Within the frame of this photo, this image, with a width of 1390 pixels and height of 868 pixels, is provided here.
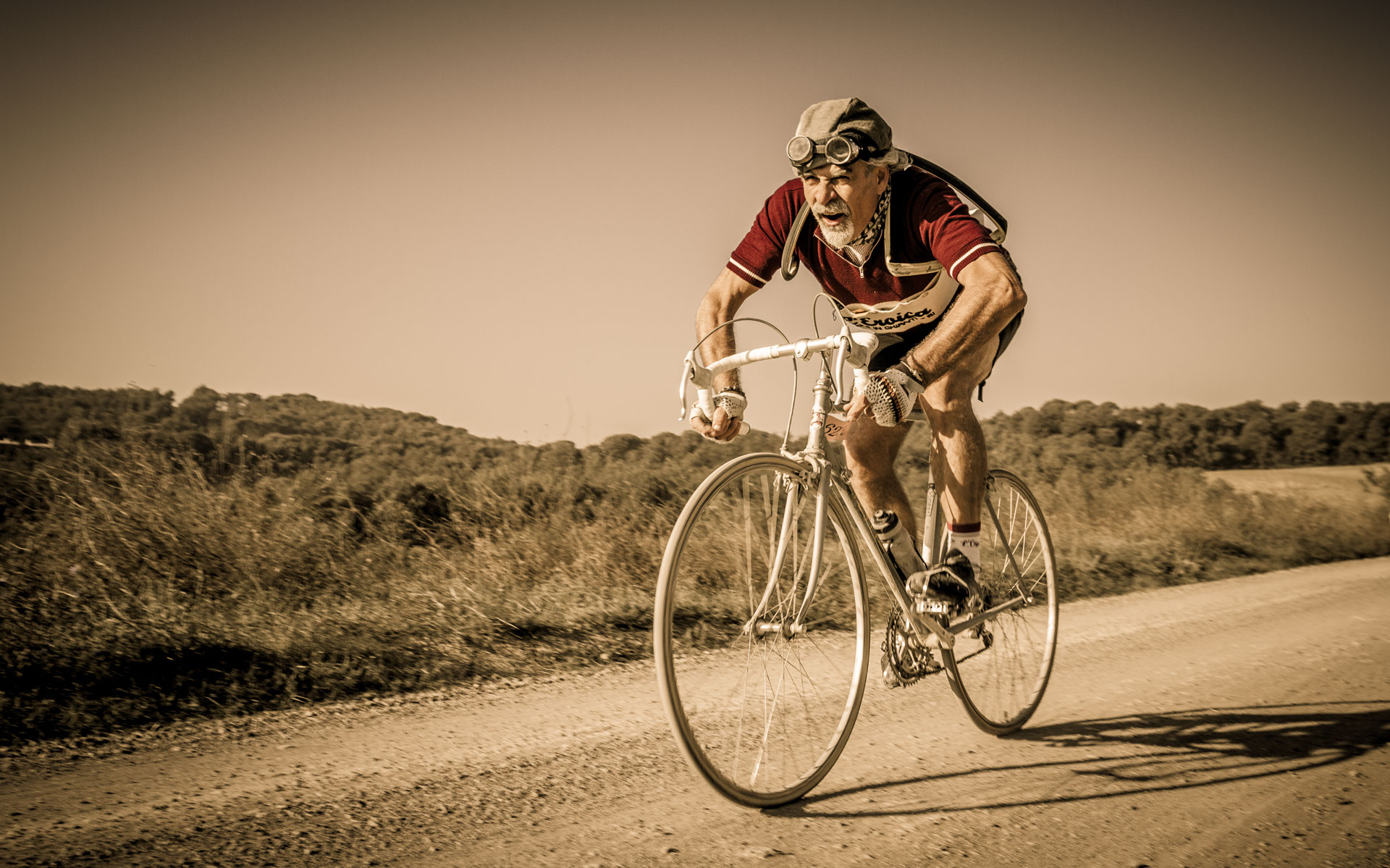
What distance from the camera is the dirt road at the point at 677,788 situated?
2066 mm

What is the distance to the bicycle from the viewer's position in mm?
2332

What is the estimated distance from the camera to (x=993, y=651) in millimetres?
3479

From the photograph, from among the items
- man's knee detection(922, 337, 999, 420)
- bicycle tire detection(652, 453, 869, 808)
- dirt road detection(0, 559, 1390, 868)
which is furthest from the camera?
man's knee detection(922, 337, 999, 420)

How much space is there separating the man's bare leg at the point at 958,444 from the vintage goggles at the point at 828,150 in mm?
902

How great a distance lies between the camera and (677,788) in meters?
2.49

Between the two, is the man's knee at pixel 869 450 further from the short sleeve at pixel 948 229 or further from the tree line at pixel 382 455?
the tree line at pixel 382 455

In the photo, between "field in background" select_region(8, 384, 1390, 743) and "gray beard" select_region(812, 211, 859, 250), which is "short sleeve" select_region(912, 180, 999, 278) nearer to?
"gray beard" select_region(812, 211, 859, 250)

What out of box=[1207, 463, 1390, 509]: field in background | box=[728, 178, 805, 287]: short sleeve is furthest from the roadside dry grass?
box=[1207, 463, 1390, 509]: field in background

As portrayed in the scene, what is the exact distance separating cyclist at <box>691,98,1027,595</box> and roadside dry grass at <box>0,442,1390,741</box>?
6.55ft

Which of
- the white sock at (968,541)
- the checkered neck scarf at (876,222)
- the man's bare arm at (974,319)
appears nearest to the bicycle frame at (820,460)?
the man's bare arm at (974,319)

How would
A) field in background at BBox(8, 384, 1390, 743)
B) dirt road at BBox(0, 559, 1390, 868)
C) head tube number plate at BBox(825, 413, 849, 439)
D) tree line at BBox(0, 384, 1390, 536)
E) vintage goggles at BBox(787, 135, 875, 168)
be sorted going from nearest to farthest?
dirt road at BBox(0, 559, 1390, 868)
vintage goggles at BBox(787, 135, 875, 168)
head tube number plate at BBox(825, 413, 849, 439)
field in background at BBox(8, 384, 1390, 743)
tree line at BBox(0, 384, 1390, 536)

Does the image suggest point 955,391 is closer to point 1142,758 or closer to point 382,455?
point 1142,758

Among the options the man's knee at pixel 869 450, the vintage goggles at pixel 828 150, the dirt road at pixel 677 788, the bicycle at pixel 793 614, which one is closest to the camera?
the dirt road at pixel 677 788

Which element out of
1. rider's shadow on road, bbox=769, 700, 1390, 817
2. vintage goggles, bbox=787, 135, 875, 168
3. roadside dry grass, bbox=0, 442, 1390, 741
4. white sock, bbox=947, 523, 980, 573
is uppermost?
vintage goggles, bbox=787, 135, 875, 168
